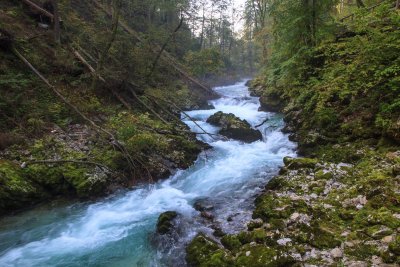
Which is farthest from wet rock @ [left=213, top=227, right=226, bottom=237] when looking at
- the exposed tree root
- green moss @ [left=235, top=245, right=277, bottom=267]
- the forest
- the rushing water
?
the exposed tree root

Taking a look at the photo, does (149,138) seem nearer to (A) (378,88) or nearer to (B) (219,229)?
(B) (219,229)

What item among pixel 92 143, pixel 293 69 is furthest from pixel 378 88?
pixel 92 143

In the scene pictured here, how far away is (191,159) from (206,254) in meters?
6.47

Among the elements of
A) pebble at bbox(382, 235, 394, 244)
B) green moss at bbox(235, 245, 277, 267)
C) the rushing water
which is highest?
pebble at bbox(382, 235, 394, 244)

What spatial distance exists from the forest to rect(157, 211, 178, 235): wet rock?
0.15ft

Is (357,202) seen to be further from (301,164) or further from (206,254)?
(206,254)

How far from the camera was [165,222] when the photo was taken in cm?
789

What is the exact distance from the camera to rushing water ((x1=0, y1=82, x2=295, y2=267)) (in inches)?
278

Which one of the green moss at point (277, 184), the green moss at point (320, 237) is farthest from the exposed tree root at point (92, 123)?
the green moss at point (320, 237)

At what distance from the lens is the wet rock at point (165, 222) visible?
7.70 m

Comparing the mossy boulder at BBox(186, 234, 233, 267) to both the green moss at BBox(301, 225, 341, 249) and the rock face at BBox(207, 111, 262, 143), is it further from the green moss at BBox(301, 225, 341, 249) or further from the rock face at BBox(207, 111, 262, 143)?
the rock face at BBox(207, 111, 262, 143)

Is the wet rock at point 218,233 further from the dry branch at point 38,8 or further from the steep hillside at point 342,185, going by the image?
the dry branch at point 38,8

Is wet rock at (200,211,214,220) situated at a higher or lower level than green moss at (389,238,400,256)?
lower

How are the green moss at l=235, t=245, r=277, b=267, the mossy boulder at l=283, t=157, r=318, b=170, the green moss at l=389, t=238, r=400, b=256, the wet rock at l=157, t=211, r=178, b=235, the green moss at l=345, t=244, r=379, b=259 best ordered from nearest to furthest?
the green moss at l=389, t=238, r=400, b=256 → the green moss at l=345, t=244, r=379, b=259 → the green moss at l=235, t=245, r=277, b=267 → the wet rock at l=157, t=211, r=178, b=235 → the mossy boulder at l=283, t=157, r=318, b=170
